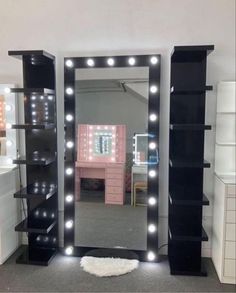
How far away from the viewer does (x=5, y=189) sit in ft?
6.92

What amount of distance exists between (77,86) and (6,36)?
69 centimetres

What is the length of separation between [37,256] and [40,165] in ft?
2.21

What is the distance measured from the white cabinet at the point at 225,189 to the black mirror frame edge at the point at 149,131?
42 cm

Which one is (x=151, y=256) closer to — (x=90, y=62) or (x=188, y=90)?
(x=188, y=90)

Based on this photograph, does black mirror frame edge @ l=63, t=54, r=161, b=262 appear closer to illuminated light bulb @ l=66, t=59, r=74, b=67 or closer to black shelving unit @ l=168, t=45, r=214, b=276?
illuminated light bulb @ l=66, t=59, r=74, b=67

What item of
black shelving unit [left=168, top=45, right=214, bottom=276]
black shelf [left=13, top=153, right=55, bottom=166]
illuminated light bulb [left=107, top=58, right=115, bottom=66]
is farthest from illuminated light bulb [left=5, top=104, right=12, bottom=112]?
black shelving unit [left=168, top=45, right=214, bottom=276]

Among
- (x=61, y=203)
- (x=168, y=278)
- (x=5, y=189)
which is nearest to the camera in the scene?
(x=168, y=278)

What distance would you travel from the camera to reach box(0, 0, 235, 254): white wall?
201cm

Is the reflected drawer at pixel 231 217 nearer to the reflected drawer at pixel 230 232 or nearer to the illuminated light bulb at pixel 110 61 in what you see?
the reflected drawer at pixel 230 232

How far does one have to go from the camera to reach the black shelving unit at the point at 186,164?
1.92m

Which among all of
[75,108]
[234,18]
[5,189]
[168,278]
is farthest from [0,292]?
[234,18]

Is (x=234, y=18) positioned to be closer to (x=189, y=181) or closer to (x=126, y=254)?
(x=189, y=181)

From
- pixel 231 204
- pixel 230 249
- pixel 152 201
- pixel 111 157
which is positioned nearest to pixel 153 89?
pixel 111 157

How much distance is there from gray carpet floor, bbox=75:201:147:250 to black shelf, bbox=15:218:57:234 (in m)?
0.21
